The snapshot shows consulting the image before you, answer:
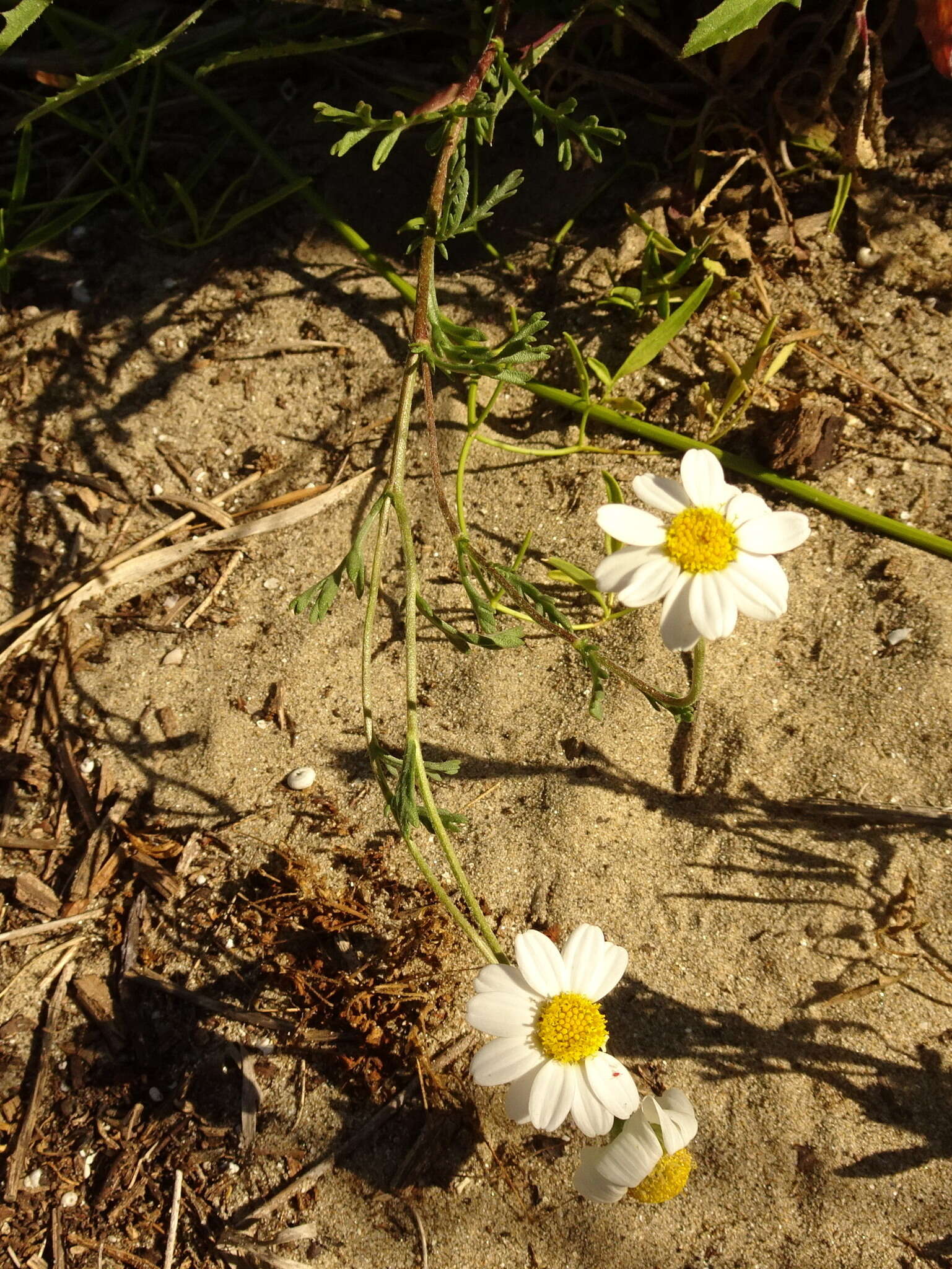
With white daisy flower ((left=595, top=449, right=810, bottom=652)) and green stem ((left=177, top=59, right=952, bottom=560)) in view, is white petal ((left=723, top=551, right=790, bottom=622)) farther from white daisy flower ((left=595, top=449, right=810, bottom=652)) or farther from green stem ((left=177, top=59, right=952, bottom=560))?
green stem ((left=177, top=59, right=952, bottom=560))

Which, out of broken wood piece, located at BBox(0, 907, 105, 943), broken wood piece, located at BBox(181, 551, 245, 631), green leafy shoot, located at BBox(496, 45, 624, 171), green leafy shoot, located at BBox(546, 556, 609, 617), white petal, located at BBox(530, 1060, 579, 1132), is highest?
green leafy shoot, located at BBox(496, 45, 624, 171)

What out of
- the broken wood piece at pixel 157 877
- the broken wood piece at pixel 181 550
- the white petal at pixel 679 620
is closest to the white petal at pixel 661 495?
the white petal at pixel 679 620

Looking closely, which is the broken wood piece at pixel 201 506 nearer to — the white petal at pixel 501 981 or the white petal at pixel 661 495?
the white petal at pixel 661 495

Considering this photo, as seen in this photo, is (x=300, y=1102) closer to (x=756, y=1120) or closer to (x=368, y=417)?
(x=756, y=1120)

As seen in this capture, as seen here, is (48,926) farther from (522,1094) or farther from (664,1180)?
(664,1180)

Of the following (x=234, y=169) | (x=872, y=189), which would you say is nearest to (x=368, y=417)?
(x=234, y=169)

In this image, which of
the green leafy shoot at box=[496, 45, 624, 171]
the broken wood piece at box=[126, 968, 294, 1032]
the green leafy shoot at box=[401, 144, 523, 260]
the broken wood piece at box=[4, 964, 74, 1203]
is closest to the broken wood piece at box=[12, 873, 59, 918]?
the broken wood piece at box=[4, 964, 74, 1203]
